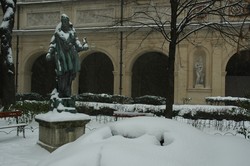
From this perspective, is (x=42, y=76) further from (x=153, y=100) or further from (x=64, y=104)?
(x=64, y=104)

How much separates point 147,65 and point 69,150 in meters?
23.7

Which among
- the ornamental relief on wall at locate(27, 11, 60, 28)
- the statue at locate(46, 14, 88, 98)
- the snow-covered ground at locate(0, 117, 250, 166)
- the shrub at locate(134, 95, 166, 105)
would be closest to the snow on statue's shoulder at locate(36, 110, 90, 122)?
the statue at locate(46, 14, 88, 98)

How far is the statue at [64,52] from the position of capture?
903 cm

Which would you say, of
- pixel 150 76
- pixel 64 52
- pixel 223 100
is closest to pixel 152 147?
pixel 64 52

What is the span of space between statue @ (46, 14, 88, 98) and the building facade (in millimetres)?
9289

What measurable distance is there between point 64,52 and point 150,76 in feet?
58.6

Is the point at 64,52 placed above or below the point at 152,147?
above

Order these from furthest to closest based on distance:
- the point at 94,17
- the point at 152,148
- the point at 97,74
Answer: the point at 97,74 → the point at 94,17 → the point at 152,148

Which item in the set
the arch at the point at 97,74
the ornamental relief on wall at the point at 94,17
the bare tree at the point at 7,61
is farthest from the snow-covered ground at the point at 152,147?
the arch at the point at 97,74

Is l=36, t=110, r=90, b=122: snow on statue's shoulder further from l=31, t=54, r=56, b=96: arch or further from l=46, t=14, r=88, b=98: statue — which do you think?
l=31, t=54, r=56, b=96: arch

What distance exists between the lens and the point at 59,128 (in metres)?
8.30

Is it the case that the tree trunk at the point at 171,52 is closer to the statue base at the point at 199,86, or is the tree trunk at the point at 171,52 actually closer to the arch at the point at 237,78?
the statue base at the point at 199,86

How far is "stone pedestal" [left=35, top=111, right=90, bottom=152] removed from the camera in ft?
27.1

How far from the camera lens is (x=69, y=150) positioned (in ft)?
10.1
